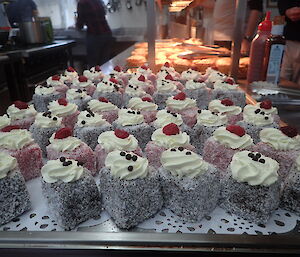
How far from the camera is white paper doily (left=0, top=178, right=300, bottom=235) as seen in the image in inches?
53.9

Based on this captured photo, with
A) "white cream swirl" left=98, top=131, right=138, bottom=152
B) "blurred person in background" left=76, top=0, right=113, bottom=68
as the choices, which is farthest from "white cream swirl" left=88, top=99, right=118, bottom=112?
"blurred person in background" left=76, top=0, right=113, bottom=68

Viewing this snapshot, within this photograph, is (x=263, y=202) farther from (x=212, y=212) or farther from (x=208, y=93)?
(x=208, y=93)

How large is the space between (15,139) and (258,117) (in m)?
1.65

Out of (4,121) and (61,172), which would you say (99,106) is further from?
(61,172)

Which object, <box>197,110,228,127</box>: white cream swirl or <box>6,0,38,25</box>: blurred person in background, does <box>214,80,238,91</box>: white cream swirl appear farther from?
<box>6,0,38,25</box>: blurred person in background

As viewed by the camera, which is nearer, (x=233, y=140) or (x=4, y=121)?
(x=233, y=140)

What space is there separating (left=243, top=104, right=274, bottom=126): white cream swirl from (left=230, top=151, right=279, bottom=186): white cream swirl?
580 mm

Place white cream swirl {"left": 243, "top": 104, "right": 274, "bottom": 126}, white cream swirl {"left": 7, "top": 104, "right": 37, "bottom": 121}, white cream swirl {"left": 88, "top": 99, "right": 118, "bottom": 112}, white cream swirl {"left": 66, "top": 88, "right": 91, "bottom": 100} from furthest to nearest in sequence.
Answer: white cream swirl {"left": 66, "top": 88, "right": 91, "bottom": 100}, white cream swirl {"left": 88, "top": 99, "right": 118, "bottom": 112}, white cream swirl {"left": 7, "top": 104, "right": 37, "bottom": 121}, white cream swirl {"left": 243, "top": 104, "right": 274, "bottom": 126}

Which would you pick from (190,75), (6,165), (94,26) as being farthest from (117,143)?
(94,26)

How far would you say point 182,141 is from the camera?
176 cm

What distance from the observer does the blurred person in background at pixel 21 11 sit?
611 cm

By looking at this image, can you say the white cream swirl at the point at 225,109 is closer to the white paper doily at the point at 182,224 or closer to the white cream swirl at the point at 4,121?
the white paper doily at the point at 182,224

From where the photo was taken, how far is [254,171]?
54.1 inches

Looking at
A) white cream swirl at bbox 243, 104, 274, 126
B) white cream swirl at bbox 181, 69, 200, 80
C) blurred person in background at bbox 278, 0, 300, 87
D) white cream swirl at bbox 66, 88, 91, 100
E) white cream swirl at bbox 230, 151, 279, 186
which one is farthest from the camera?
blurred person in background at bbox 278, 0, 300, 87
